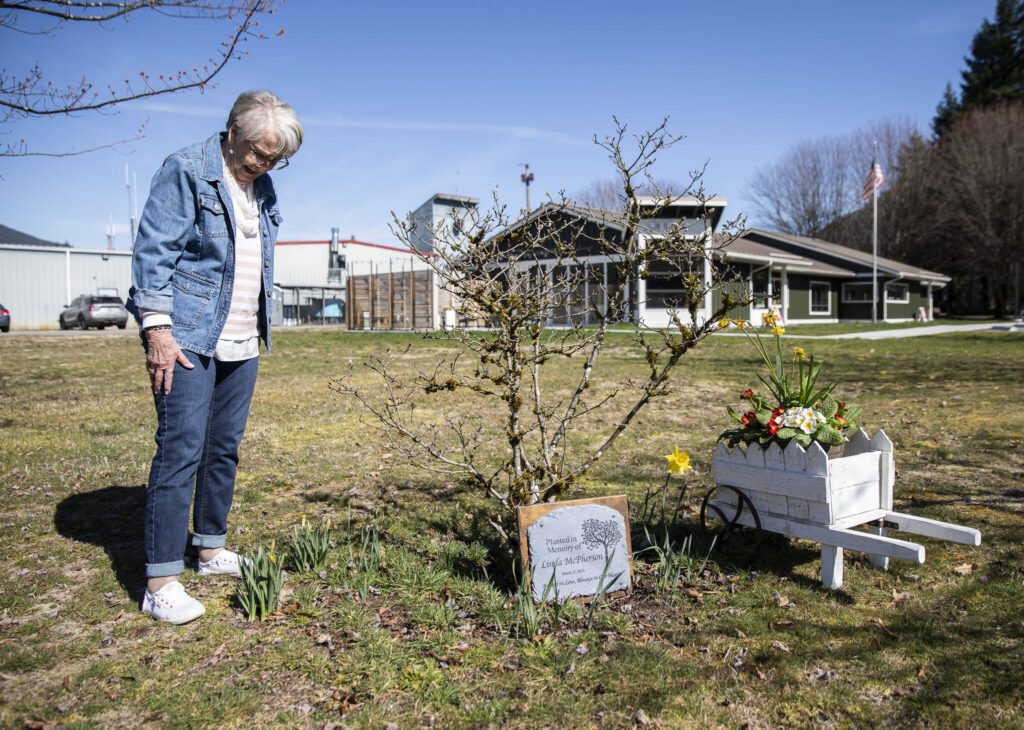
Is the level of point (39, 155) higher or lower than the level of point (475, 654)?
higher

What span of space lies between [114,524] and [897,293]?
41.2 meters

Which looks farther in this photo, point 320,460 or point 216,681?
point 320,460

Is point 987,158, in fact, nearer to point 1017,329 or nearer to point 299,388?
point 1017,329

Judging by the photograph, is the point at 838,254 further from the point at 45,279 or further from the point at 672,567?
the point at 45,279

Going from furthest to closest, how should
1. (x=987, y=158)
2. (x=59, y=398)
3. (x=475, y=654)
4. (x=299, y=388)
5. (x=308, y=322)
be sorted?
(x=987, y=158), (x=308, y=322), (x=299, y=388), (x=59, y=398), (x=475, y=654)

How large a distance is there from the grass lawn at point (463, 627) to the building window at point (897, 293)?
36.0m

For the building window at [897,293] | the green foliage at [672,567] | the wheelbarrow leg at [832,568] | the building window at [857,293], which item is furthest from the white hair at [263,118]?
the building window at [897,293]

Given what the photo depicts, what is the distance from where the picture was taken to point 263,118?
267cm

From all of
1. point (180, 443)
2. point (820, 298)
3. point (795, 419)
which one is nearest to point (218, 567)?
point (180, 443)

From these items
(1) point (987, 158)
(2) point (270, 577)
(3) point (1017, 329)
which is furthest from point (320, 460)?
(1) point (987, 158)

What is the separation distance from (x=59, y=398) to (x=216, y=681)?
7.62m

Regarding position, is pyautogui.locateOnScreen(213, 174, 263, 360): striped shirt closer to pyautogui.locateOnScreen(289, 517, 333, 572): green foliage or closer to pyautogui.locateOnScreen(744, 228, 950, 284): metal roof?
pyautogui.locateOnScreen(289, 517, 333, 572): green foliage

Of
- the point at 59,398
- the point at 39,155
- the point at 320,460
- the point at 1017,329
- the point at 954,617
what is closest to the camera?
the point at 954,617

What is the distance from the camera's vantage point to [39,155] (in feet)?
16.4
